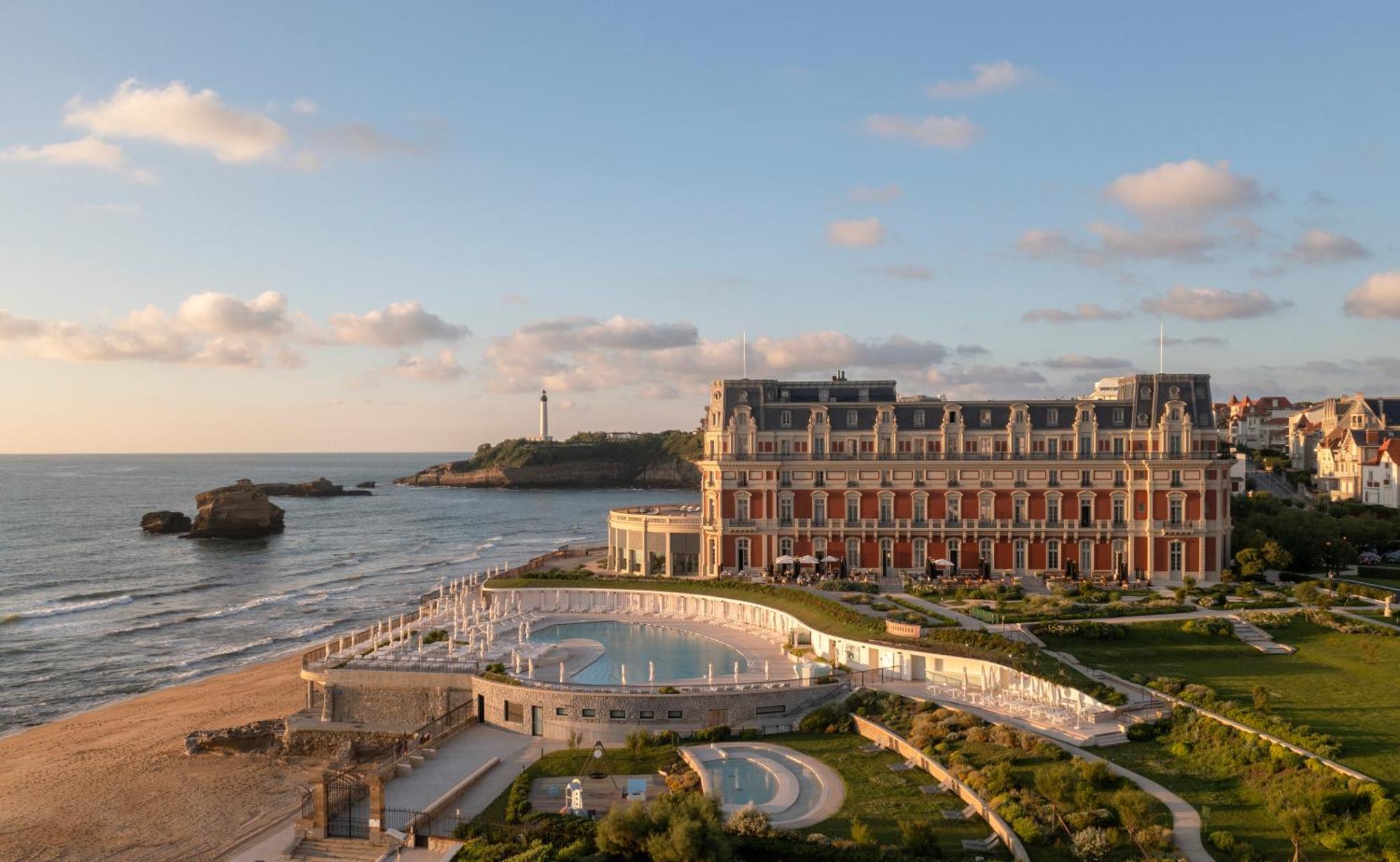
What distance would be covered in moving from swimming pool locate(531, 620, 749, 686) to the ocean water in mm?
22467

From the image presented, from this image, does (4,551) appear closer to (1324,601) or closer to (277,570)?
(277,570)

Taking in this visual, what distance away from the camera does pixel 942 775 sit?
102ft

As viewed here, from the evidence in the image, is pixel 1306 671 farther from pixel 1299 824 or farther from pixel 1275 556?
pixel 1275 556

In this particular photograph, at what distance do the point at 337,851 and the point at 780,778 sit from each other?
13.7m

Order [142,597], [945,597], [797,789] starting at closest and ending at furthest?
[797,789] < [945,597] < [142,597]

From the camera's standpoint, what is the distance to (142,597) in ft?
270

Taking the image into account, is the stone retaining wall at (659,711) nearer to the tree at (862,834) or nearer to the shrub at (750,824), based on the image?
the shrub at (750,824)

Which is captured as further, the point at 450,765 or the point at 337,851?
the point at 450,765

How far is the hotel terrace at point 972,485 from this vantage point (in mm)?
62562

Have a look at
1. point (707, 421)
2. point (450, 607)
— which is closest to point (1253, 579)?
point (707, 421)

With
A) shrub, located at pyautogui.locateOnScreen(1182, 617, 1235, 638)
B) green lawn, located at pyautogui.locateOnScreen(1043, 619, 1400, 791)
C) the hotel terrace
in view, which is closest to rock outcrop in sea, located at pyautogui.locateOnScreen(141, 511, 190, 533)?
the hotel terrace

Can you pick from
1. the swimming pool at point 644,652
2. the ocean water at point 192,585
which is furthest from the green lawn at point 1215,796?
the ocean water at point 192,585

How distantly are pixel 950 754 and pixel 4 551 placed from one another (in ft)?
382

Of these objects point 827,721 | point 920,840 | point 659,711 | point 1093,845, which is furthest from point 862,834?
point 659,711
